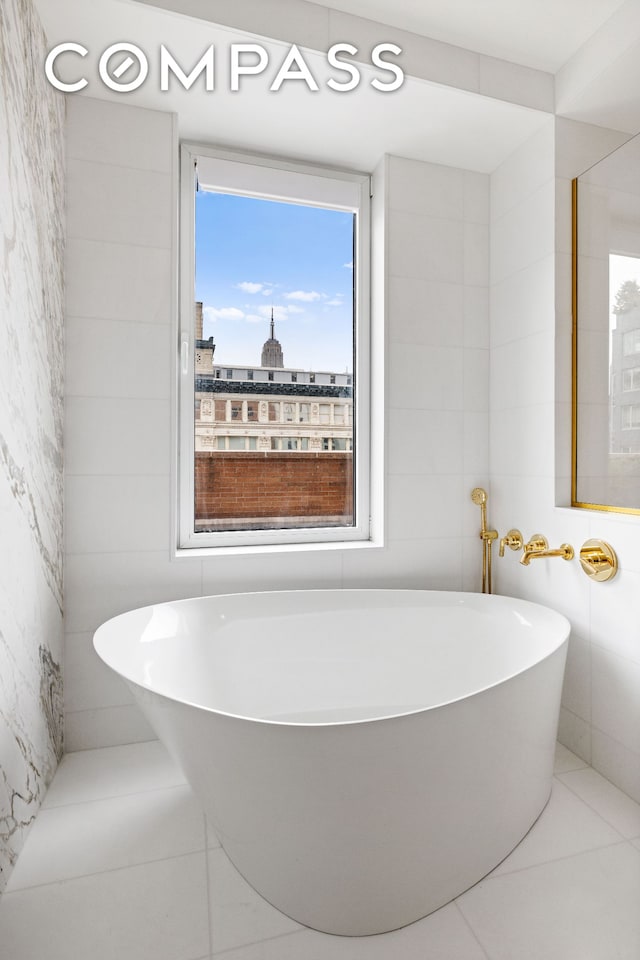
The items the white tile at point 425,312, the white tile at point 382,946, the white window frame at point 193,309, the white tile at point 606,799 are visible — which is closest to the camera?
the white tile at point 382,946

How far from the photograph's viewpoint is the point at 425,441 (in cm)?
215

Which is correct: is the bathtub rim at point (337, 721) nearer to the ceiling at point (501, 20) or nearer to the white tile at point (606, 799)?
the white tile at point (606, 799)

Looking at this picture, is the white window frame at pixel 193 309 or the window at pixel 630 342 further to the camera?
the white window frame at pixel 193 309

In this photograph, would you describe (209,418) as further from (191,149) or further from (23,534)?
(191,149)

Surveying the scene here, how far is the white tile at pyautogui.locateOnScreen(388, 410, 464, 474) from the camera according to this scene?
2.11m

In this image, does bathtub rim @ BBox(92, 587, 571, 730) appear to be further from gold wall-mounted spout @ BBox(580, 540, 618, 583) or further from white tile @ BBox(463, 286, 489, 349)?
white tile @ BBox(463, 286, 489, 349)

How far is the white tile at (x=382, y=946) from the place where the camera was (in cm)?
104

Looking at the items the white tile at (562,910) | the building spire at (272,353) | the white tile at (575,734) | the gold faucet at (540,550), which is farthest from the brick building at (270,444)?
the white tile at (562,910)

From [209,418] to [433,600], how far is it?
1.14 meters

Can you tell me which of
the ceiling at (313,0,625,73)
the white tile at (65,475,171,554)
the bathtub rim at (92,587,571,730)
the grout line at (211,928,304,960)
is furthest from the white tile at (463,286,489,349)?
the grout line at (211,928,304,960)

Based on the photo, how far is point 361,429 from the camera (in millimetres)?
2229

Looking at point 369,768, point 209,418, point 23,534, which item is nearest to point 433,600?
point 369,768

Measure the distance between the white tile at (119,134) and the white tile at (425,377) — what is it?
3.72 feet

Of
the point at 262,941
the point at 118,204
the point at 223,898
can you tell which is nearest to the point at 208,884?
the point at 223,898
